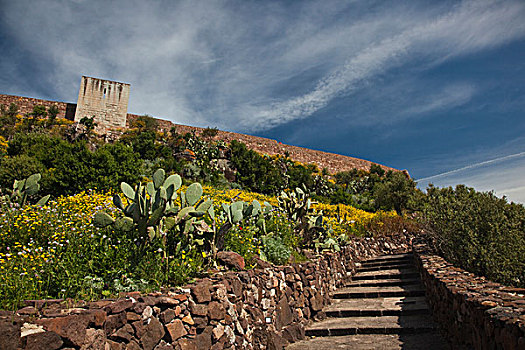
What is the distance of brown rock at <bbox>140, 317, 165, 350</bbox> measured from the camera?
2883 mm

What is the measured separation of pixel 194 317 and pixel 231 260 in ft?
4.06

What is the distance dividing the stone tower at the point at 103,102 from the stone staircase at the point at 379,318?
865 inches

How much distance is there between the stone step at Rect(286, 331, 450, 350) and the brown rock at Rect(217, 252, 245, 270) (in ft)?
5.41

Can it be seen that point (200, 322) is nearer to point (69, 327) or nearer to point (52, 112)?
point (69, 327)

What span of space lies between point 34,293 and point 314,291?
4859 mm

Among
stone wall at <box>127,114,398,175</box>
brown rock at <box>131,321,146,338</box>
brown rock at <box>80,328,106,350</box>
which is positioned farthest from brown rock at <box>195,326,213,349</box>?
stone wall at <box>127,114,398,175</box>

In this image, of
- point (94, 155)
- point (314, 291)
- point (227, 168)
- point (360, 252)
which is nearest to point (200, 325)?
point (314, 291)

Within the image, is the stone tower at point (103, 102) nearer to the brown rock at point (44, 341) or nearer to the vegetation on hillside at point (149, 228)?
the vegetation on hillside at point (149, 228)

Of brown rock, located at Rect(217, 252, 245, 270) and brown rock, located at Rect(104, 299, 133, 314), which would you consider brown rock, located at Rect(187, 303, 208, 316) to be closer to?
brown rock, located at Rect(104, 299, 133, 314)

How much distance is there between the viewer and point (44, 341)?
215cm

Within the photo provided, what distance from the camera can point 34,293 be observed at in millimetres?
3061

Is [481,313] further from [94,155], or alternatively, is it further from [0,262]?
[94,155]

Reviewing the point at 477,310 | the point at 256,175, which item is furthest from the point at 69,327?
the point at 256,175

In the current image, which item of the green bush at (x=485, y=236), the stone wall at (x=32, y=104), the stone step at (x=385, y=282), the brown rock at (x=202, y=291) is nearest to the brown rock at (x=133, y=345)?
the brown rock at (x=202, y=291)
